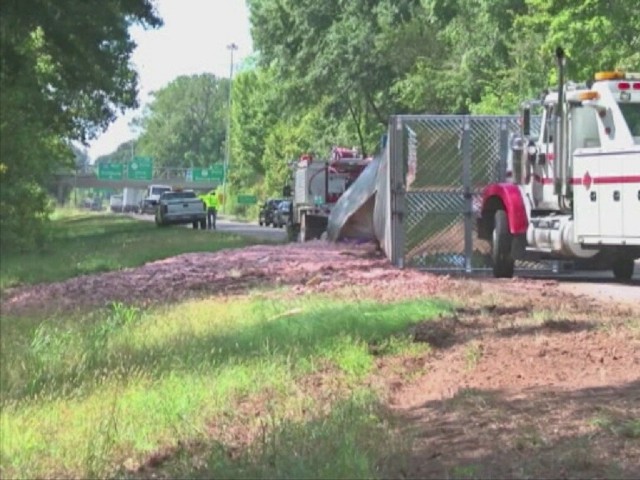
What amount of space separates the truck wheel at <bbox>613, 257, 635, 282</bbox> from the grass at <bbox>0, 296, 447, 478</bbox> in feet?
23.1

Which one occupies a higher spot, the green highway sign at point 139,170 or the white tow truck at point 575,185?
the green highway sign at point 139,170

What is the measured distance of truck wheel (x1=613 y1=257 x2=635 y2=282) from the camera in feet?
56.7

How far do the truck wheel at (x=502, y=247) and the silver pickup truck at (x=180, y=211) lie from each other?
119ft

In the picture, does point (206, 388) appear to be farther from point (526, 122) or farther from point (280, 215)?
point (280, 215)

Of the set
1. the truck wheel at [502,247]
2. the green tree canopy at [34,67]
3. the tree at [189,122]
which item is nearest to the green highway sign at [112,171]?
the green tree canopy at [34,67]

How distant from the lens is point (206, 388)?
7.71 metres

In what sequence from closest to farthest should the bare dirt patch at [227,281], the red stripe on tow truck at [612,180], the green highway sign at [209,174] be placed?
the bare dirt patch at [227,281] → the red stripe on tow truck at [612,180] → the green highway sign at [209,174]

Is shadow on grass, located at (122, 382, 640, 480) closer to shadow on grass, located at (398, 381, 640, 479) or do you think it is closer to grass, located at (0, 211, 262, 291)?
shadow on grass, located at (398, 381, 640, 479)

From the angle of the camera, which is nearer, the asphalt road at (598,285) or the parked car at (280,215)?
the asphalt road at (598,285)

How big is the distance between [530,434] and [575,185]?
1003 centimetres

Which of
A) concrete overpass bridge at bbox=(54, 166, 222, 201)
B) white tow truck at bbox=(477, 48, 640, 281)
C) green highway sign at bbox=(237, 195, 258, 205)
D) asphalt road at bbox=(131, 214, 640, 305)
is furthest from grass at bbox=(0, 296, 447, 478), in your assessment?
green highway sign at bbox=(237, 195, 258, 205)

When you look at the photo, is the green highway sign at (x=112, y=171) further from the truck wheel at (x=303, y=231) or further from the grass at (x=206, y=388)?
the grass at (x=206, y=388)

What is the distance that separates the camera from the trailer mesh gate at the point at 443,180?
17.6 m

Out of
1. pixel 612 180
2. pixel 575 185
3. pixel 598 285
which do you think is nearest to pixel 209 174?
pixel 598 285
